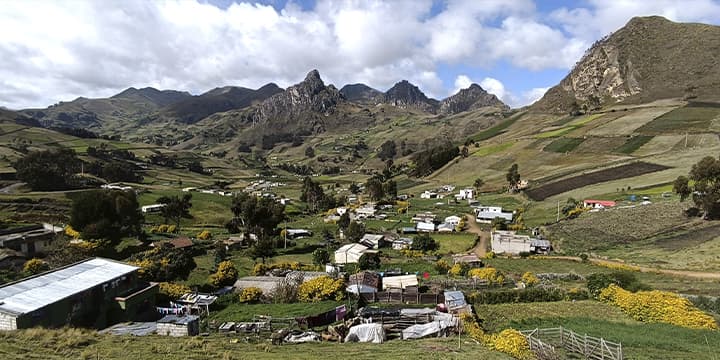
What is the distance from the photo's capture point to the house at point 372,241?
194 feet

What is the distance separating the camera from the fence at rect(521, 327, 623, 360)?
673 inches

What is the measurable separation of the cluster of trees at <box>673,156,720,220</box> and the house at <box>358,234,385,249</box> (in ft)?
135

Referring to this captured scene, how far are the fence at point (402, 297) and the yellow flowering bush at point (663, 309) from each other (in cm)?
1231

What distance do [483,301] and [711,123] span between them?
110744 mm

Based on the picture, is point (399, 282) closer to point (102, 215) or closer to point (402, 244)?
point (402, 244)

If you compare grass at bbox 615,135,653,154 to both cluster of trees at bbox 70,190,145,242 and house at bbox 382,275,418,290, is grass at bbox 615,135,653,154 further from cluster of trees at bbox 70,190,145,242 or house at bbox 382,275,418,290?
cluster of trees at bbox 70,190,145,242

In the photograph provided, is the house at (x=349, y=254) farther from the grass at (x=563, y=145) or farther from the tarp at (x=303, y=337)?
the grass at (x=563, y=145)

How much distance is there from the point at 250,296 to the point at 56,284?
1344 cm

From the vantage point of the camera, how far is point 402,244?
202 feet

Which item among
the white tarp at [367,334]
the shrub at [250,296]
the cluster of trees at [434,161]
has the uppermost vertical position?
the cluster of trees at [434,161]

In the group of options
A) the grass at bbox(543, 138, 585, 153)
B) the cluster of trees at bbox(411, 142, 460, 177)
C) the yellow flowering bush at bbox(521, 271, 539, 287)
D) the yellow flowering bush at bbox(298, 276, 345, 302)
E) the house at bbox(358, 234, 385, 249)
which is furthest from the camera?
the cluster of trees at bbox(411, 142, 460, 177)

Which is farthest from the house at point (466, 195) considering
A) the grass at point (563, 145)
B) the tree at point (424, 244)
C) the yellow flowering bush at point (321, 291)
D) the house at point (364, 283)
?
the yellow flowering bush at point (321, 291)

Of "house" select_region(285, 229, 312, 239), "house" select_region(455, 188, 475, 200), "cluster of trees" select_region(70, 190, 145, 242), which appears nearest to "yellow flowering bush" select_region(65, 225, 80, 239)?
"cluster of trees" select_region(70, 190, 145, 242)

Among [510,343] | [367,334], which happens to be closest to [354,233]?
[367,334]
